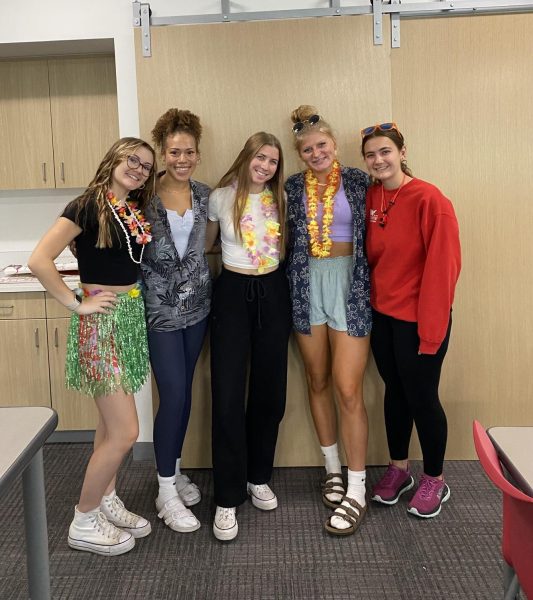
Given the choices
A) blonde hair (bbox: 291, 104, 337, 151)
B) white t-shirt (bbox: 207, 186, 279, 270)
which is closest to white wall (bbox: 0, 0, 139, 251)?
white t-shirt (bbox: 207, 186, 279, 270)

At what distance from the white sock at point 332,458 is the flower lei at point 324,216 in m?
0.91

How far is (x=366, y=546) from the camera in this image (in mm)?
2426

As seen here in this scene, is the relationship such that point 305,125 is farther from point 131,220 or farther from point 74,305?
point 74,305

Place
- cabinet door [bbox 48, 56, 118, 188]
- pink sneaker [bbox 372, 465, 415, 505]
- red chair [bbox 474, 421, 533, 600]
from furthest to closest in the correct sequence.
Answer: cabinet door [bbox 48, 56, 118, 188] → pink sneaker [bbox 372, 465, 415, 505] → red chair [bbox 474, 421, 533, 600]

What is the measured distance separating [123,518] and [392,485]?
117 centimetres

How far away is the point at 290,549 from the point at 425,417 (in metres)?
0.77

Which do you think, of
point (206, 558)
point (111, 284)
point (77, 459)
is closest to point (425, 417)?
point (206, 558)

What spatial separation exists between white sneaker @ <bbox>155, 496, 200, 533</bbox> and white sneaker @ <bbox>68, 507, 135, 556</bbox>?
0.61 ft

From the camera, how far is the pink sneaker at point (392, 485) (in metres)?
2.74

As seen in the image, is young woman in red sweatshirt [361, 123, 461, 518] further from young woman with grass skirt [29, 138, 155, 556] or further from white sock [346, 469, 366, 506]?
young woman with grass skirt [29, 138, 155, 556]

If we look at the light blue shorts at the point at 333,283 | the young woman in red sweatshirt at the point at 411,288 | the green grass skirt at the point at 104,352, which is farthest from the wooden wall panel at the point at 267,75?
the green grass skirt at the point at 104,352

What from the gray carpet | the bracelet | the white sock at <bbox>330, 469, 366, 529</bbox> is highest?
the bracelet

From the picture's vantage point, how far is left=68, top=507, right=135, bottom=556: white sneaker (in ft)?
7.88

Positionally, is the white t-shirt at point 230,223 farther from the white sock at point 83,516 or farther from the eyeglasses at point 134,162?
the white sock at point 83,516
